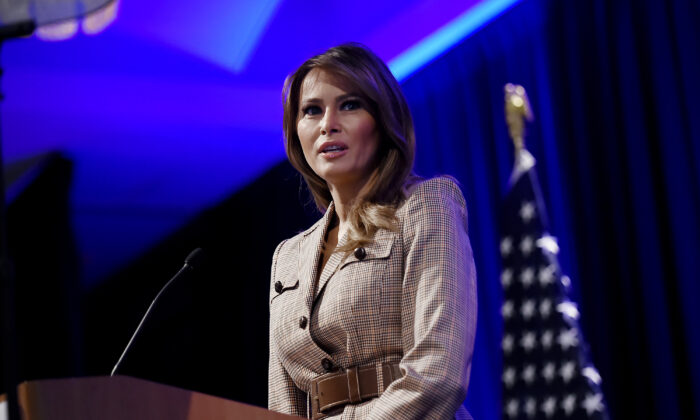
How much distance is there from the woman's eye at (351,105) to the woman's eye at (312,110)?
0.06 m

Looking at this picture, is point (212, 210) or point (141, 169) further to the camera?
point (212, 210)

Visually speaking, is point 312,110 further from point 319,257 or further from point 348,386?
point 348,386

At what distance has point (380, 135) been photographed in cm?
175

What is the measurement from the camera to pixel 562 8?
4.71 metres

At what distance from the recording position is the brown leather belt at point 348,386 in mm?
1538

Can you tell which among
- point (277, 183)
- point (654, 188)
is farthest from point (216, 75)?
point (654, 188)

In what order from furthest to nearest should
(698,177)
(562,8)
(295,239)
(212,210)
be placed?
(212,210)
(562,8)
(698,177)
(295,239)

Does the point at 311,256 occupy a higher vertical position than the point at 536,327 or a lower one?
higher

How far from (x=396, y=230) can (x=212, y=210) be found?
6.95m

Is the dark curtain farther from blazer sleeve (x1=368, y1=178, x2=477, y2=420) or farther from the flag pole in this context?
blazer sleeve (x1=368, y1=178, x2=477, y2=420)

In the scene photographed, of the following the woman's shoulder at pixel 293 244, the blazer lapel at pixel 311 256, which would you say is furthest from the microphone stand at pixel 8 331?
the woman's shoulder at pixel 293 244

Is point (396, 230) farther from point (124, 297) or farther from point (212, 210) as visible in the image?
point (124, 297)

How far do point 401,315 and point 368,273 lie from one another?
4.0 inches

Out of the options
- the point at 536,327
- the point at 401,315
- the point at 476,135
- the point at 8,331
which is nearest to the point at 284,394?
the point at 401,315
